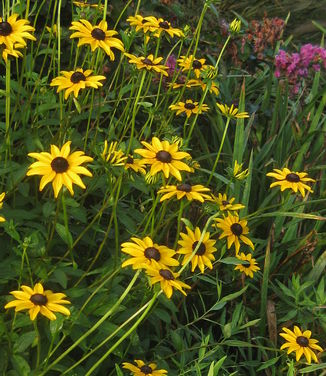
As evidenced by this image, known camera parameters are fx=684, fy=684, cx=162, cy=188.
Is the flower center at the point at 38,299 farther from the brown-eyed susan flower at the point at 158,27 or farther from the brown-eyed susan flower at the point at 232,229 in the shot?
the brown-eyed susan flower at the point at 158,27

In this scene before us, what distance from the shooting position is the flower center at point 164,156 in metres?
1.50

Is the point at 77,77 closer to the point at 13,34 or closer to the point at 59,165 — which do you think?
the point at 13,34

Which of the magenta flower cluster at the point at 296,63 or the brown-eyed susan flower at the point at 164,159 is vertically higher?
the brown-eyed susan flower at the point at 164,159

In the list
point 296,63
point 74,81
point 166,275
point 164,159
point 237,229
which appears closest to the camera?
point 166,275

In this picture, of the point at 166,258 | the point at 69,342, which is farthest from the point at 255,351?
the point at 166,258

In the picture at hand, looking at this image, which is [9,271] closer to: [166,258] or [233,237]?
[166,258]

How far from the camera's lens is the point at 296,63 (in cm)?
348

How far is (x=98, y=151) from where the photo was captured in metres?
1.61

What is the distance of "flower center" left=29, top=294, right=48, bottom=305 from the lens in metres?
1.28

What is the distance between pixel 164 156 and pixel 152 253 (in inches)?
8.8

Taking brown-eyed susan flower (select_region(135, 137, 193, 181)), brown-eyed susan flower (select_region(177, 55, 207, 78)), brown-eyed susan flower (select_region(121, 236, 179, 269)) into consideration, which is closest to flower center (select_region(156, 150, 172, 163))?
brown-eyed susan flower (select_region(135, 137, 193, 181))

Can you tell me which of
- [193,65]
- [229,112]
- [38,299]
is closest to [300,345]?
[229,112]

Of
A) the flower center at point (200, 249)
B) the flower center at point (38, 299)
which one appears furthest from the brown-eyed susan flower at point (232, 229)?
Result: the flower center at point (38, 299)

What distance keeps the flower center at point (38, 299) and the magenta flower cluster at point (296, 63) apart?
7.97 feet
